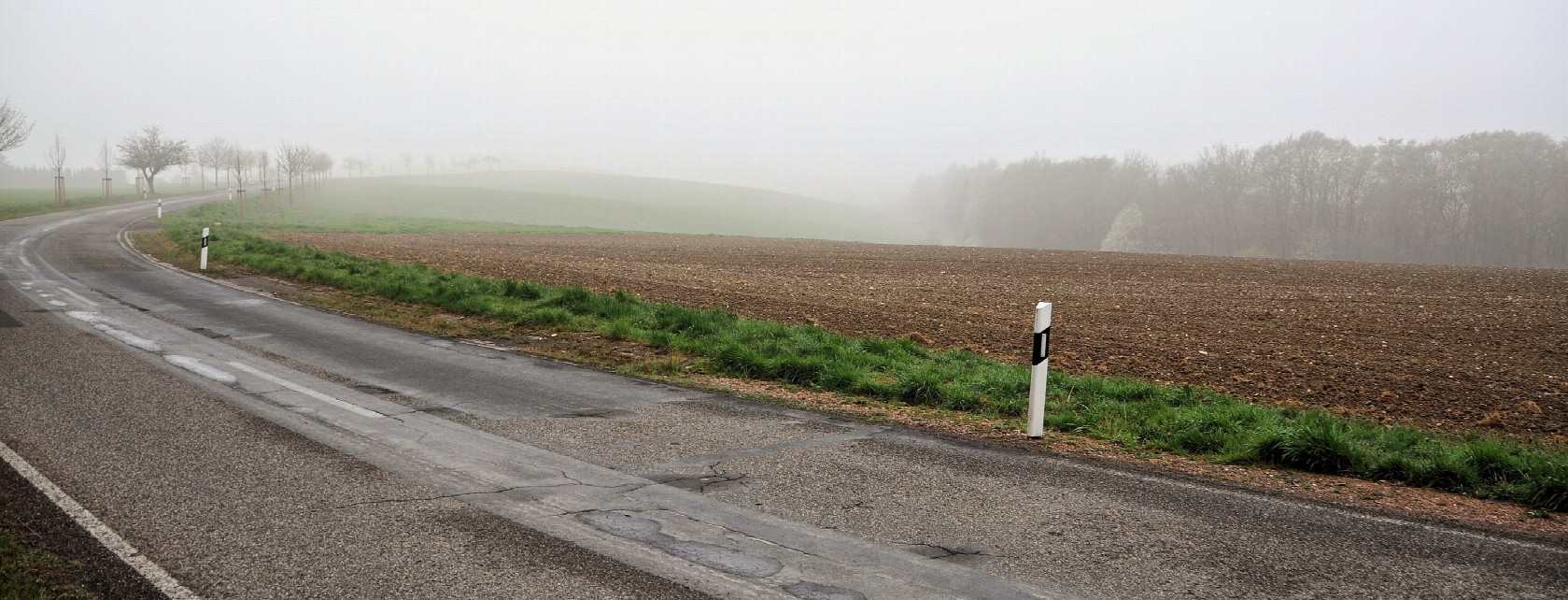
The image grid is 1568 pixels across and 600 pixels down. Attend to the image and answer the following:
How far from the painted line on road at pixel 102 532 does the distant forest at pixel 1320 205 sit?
238 feet

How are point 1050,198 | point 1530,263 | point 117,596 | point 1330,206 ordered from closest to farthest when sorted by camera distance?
point 117,596 < point 1530,263 < point 1330,206 < point 1050,198

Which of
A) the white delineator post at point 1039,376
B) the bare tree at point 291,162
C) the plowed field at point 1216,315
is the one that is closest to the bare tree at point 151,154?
the bare tree at point 291,162

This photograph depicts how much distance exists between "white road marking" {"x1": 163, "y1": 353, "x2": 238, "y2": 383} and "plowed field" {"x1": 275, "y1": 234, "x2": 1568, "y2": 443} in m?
7.91

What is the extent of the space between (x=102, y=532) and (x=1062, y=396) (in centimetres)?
781

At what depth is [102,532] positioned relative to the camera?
4.59m

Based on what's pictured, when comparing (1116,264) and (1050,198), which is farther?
(1050,198)

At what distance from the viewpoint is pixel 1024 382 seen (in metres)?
9.22

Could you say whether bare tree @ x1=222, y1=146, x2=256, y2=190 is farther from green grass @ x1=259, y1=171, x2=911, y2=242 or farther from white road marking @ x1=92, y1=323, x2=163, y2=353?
white road marking @ x1=92, y1=323, x2=163, y2=353

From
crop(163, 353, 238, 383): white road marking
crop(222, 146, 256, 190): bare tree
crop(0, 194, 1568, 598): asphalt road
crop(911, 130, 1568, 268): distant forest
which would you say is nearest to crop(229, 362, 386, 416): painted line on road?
crop(0, 194, 1568, 598): asphalt road

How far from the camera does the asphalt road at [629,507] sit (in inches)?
166

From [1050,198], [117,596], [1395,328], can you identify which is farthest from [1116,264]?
[1050,198]

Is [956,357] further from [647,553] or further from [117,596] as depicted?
[117,596]

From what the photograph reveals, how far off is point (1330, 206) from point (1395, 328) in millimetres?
66778

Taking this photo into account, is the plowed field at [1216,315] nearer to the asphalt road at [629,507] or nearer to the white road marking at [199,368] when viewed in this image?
the asphalt road at [629,507]
